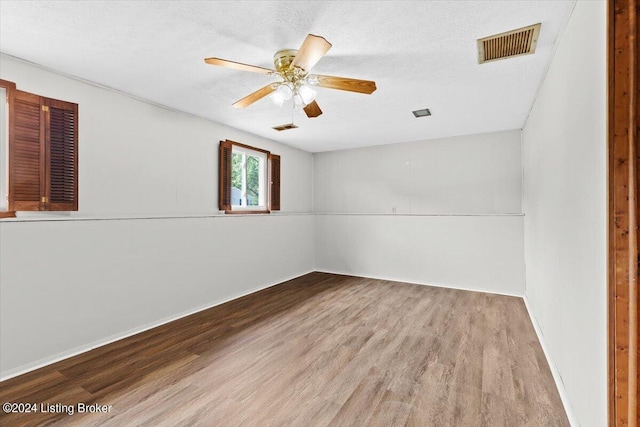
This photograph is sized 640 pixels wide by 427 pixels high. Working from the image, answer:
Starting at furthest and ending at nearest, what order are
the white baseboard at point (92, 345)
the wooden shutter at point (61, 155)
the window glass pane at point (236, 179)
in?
the window glass pane at point (236, 179) → the wooden shutter at point (61, 155) → the white baseboard at point (92, 345)

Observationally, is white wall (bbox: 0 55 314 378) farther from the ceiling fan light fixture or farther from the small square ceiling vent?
the small square ceiling vent

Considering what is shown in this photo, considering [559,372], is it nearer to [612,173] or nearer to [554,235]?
[554,235]

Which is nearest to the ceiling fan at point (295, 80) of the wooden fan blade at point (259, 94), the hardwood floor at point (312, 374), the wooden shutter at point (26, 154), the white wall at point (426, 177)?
the wooden fan blade at point (259, 94)

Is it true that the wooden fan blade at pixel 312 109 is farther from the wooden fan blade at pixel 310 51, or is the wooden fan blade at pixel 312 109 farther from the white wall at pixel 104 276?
the white wall at pixel 104 276

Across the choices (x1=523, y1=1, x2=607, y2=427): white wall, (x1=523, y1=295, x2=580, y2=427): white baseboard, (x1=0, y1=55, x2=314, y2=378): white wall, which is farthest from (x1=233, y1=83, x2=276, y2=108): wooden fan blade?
(x1=523, y1=295, x2=580, y2=427): white baseboard

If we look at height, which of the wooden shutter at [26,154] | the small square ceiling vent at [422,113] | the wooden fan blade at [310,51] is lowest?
the wooden shutter at [26,154]

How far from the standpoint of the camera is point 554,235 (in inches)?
89.0

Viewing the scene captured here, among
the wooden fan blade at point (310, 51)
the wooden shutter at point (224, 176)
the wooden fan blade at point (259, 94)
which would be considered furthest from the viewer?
the wooden shutter at point (224, 176)

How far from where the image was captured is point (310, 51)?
6.20 ft

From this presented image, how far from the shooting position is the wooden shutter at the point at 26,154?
236 centimetres

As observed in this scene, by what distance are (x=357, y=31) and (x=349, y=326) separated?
9.17ft

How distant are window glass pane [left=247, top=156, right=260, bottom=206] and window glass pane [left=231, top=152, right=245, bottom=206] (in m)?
0.21

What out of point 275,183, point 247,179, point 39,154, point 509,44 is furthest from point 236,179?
point 509,44

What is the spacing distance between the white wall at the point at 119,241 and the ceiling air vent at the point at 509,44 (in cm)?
328
